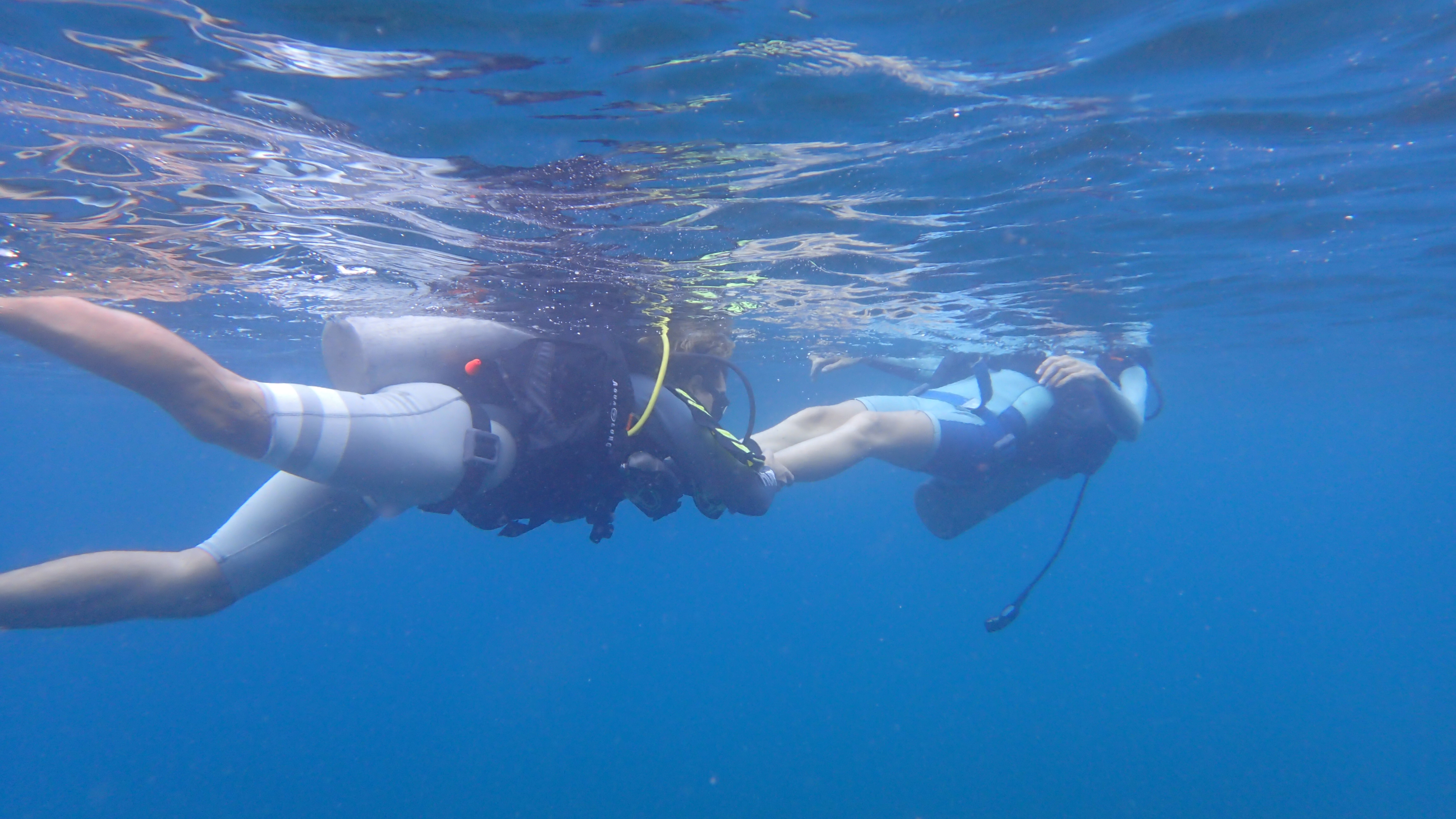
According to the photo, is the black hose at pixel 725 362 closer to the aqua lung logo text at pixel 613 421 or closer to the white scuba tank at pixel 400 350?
the aqua lung logo text at pixel 613 421

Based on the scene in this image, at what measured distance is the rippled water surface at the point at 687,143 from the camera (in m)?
5.28

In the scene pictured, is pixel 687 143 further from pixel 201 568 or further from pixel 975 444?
pixel 201 568

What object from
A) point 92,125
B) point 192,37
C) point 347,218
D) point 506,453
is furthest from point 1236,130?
point 92,125

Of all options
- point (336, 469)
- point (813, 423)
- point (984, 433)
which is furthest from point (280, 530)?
point (984, 433)

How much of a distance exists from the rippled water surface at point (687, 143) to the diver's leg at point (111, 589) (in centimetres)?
367

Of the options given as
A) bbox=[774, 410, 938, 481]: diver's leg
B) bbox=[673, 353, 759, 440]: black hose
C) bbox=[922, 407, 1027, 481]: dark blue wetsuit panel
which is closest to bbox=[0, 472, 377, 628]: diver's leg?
bbox=[673, 353, 759, 440]: black hose

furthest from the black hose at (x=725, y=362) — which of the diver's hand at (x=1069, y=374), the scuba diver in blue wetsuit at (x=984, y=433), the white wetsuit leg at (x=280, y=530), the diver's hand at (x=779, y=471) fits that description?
the diver's hand at (x=1069, y=374)

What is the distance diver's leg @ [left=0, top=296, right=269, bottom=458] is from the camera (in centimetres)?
254

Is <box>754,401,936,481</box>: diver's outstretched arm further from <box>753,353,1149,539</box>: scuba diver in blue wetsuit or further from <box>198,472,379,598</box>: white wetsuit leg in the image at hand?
<box>198,472,379,598</box>: white wetsuit leg

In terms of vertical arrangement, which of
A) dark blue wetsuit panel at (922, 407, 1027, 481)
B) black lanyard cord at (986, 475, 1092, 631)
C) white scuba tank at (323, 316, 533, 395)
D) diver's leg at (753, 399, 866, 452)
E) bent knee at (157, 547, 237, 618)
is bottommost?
black lanyard cord at (986, 475, 1092, 631)

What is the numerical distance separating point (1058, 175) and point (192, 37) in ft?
27.7

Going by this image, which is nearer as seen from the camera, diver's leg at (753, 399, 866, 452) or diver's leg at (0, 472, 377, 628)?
diver's leg at (0, 472, 377, 628)

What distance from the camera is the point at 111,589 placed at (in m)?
3.67

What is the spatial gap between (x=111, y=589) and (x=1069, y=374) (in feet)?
28.2
